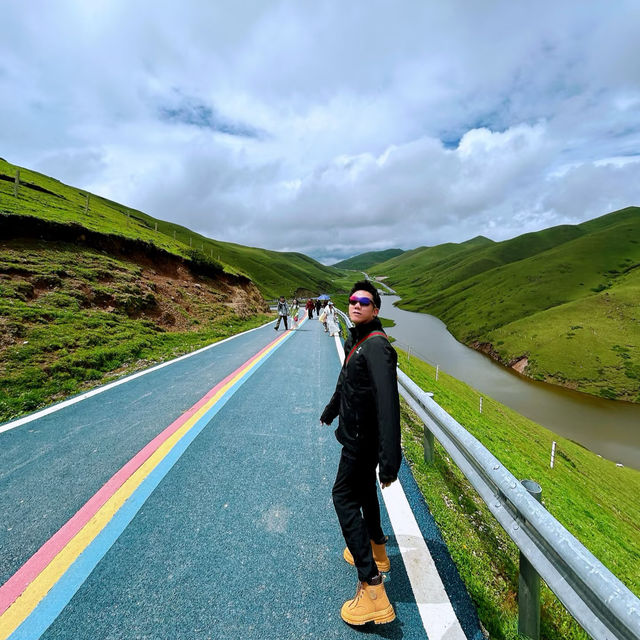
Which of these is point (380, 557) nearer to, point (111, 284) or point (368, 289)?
point (368, 289)

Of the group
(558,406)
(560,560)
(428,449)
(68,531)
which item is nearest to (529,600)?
(560,560)

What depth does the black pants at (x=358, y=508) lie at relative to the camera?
2387 millimetres

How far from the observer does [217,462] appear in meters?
4.25

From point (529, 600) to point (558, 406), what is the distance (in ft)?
159

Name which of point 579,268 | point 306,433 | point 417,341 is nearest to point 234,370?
point 306,433

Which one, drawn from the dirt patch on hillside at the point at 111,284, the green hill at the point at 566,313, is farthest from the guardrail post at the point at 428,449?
the green hill at the point at 566,313

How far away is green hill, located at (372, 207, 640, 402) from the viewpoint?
162 ft

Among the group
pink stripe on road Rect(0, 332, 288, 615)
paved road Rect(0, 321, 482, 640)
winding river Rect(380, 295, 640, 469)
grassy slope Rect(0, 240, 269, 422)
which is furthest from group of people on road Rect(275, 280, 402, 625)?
winding river Rect(380, 295, 640, 469)

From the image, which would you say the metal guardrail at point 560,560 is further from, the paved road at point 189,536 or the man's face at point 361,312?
the man's face at point 361,312

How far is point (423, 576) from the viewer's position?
262 cm

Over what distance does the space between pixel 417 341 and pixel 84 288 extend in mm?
66300

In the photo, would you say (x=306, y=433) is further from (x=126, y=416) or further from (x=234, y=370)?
(x=234, y=370)

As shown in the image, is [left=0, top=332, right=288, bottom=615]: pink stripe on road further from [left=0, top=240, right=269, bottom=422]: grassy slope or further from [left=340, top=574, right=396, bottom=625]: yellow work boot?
[left=0, top=240, right=269, bottom=422]: grassy slope

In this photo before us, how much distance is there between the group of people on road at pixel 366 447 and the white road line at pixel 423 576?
23cm
